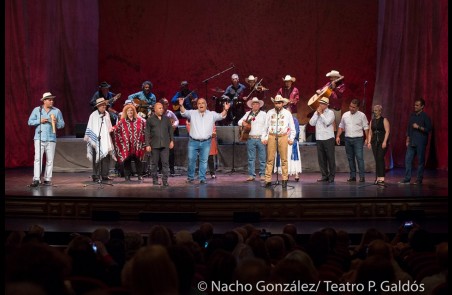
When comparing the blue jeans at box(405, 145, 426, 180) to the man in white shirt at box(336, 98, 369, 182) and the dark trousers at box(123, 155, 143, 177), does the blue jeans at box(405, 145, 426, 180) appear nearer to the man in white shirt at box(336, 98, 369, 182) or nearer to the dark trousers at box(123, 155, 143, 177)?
the man in white shirt at box(336, 98, 369, 182)

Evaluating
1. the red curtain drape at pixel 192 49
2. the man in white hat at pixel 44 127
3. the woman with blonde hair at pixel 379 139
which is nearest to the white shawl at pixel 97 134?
the man in white hat at pixel 44 127

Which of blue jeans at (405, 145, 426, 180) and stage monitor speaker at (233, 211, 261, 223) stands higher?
blue jeans at (405, 145, 426, 180)

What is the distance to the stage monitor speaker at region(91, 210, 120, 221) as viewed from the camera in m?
10.7

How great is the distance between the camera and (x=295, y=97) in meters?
15.7

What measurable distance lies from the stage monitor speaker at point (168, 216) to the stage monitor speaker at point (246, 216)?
2.15ft

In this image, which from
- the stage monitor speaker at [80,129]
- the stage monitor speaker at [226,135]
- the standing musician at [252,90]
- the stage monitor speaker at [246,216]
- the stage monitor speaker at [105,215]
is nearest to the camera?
the stage monitor speaker at [246,216]

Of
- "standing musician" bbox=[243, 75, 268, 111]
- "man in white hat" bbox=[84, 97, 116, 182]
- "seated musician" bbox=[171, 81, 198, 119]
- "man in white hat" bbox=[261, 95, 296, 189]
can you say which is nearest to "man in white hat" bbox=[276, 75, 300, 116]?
"standing musician" bbox=[243, 75, 268, 111]

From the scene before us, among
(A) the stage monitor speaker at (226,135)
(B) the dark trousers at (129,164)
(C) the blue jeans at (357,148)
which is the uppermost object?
(A) the stage monitor speaker at (226,135)

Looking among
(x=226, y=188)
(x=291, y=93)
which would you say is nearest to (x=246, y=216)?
(x=226, y=188)

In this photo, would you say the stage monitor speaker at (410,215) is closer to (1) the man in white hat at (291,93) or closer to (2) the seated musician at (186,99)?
(1) the man in white hat at (291,93)

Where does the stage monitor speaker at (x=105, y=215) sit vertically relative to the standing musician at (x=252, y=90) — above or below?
below

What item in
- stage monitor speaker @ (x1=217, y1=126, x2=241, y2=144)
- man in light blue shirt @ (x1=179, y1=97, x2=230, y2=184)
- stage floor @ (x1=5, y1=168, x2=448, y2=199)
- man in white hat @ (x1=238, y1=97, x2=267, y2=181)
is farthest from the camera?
stage monitor speaker @ (x1=217, y1=126, x2=241, y2=144)

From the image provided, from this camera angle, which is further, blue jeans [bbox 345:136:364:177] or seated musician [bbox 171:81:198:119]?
seated musician [bbox 171:81:198:119]

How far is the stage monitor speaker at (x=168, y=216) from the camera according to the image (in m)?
10.7
